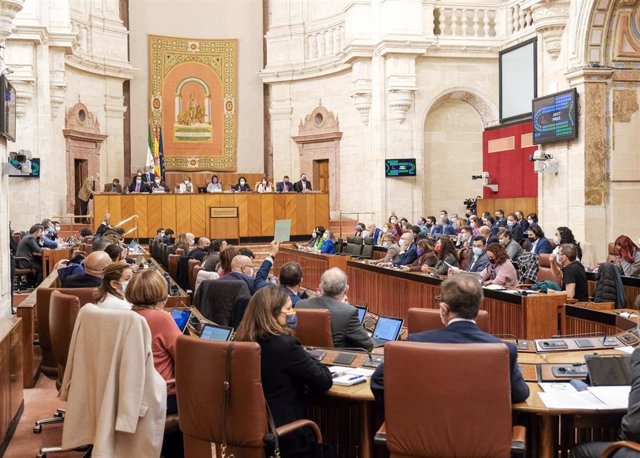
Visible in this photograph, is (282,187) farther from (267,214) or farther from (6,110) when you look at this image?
(6,110)

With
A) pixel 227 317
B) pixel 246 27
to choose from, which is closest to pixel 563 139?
pixel 227 317

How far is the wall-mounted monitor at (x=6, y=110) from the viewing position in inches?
261

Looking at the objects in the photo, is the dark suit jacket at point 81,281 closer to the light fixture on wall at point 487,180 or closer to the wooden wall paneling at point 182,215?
the wooden wall paneling at point 182,215

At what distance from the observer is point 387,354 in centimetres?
307

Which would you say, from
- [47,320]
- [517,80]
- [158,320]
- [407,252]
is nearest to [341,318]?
[158,320]

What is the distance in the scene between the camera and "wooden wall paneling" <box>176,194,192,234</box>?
59.6 ft

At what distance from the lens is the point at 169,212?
1812cm

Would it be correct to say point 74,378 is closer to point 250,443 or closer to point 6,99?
point 250,443

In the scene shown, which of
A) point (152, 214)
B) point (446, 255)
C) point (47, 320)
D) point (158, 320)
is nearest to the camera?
point (158, 320)

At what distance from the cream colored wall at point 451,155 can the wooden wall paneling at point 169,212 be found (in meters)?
6.45

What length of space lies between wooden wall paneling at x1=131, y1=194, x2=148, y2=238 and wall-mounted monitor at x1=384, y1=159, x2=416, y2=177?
19.6 feet

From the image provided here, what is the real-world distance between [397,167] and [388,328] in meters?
13.6

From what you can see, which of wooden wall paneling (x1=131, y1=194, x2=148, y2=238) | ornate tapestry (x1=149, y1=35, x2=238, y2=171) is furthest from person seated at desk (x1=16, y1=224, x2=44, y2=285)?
ornate tapestry (x1=149, y1=35, x2=238, y2=171)

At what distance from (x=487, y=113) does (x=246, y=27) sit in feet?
28.0
